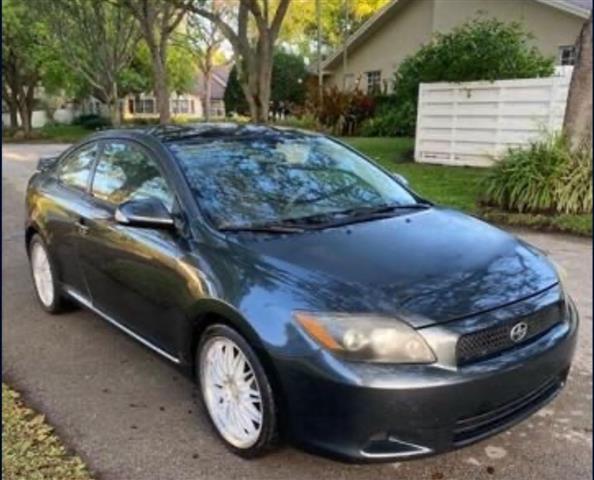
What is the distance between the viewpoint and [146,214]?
3.19 m

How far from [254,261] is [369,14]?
1719mm

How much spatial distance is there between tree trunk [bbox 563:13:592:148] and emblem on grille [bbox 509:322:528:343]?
1.70 meters

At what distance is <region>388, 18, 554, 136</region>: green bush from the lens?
12.9ft

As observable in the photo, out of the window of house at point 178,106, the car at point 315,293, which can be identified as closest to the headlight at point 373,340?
the car at point 315,293

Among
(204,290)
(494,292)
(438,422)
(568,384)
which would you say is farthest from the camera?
(568,384)

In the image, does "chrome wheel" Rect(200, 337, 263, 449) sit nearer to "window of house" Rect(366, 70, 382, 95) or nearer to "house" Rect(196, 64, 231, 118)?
"window of house" Rect(366, 70, 382, 95)

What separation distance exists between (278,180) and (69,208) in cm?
161

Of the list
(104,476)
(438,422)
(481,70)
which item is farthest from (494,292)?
(481,70)

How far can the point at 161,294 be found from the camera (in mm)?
3287

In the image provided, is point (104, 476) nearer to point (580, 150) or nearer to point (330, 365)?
point (330, 365)

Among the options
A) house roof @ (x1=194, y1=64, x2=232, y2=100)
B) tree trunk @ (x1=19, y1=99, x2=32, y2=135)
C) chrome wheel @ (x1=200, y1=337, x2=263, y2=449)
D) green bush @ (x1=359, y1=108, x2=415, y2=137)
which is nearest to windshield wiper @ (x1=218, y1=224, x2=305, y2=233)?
chrome wheel @ (x1=200, y1=337, x2=263, y2=449)

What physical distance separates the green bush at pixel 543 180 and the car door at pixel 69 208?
13.9 feet

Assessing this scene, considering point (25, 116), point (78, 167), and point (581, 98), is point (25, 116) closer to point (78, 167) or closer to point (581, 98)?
point (78, 167)

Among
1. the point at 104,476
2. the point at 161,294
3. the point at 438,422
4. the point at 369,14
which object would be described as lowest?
the point at 104,476
